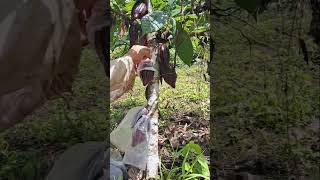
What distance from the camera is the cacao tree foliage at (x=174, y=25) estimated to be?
123 centimetres

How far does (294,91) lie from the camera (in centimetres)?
119

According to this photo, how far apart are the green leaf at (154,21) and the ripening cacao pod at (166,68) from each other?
5 cm

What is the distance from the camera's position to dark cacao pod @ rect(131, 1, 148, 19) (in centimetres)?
123

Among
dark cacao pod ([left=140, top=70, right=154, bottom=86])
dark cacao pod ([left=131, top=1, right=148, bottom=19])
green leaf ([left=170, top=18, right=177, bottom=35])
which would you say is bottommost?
dark cacao pod ([left=140, top=70, right=154, bottom=86])

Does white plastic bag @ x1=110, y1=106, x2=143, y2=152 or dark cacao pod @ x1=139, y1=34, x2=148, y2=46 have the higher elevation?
dark cacao pod @ x1=139, y1=34, x2=148, y2=46

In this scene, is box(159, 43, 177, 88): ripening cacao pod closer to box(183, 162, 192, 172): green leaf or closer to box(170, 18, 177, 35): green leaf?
box(170, 18, 177, 35): green leaf

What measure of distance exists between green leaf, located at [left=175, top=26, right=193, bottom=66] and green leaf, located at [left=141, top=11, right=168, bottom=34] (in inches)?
1.8

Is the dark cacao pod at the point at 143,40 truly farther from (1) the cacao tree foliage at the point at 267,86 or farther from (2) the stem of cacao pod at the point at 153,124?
(1) the cacao tree foliage at the point at 267,86

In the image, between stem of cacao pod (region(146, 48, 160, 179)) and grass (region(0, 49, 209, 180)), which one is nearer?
grass (region(0, 49, 209, 180))

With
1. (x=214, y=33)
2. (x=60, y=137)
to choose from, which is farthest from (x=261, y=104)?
(x=60, y=137)

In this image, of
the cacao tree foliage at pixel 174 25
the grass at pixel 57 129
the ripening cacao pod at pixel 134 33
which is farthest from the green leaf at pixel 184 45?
the grass at pixel 57 129

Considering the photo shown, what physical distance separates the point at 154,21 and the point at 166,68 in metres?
0.12

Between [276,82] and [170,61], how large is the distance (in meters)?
0.27

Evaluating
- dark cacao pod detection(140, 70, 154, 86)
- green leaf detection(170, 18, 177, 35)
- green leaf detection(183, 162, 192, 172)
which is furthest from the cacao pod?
green leaf detection(183, 162, 192, 172)
